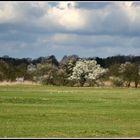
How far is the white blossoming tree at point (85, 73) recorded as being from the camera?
126375mm

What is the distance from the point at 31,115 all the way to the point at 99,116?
14.1ft

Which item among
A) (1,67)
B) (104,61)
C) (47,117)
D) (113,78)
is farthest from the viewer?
(104,61)

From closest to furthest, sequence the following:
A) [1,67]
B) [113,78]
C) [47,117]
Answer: [47,117] → [113,78] → [1,67]

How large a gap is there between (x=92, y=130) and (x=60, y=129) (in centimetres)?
151

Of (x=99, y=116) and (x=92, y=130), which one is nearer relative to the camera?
(x=92, y=130)

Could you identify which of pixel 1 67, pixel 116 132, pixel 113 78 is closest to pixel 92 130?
pixel 116 132

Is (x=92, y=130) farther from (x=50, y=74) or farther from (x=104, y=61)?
(x=104, y=61)

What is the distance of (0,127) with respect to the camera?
24328mm

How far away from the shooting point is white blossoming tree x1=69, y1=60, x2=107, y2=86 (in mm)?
126375

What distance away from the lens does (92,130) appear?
926 inches

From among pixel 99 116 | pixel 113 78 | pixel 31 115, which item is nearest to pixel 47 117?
pixel 31 115

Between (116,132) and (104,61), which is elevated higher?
(104,61)

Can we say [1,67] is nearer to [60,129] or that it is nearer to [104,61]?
[104,61]

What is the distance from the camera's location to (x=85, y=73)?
421 ft
